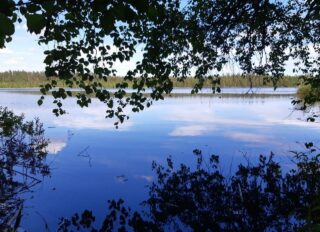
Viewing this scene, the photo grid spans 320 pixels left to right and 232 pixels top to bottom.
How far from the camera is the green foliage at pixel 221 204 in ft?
24.6

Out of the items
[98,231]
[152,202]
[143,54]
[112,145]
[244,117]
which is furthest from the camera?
[244,117]

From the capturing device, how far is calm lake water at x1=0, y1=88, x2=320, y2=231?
9227mm

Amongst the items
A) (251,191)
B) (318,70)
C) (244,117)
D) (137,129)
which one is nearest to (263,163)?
(251,191)

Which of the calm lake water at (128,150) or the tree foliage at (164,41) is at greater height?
the tree foliage at (164,41)

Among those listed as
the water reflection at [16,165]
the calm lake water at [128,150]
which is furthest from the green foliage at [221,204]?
the water reflection at [16,165]

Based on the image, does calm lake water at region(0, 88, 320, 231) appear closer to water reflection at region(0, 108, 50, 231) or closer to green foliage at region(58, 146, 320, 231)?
water reflection at region(0, 108, 50, 231)

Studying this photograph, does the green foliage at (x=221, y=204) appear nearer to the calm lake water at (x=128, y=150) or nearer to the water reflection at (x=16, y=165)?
the calm lake water at (x=128, y=150)

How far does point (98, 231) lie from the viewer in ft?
24.5

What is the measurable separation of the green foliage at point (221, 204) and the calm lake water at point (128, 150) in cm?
49

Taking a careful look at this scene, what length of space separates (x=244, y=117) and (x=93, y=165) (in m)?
16.0

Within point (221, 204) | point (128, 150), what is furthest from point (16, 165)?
point (221, 204)

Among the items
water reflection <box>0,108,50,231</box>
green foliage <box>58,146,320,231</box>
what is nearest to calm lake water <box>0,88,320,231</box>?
water reflection <box>0,108,50,231</box>

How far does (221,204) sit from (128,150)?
7.37 meters

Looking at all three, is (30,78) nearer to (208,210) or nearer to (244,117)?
(244,117)
